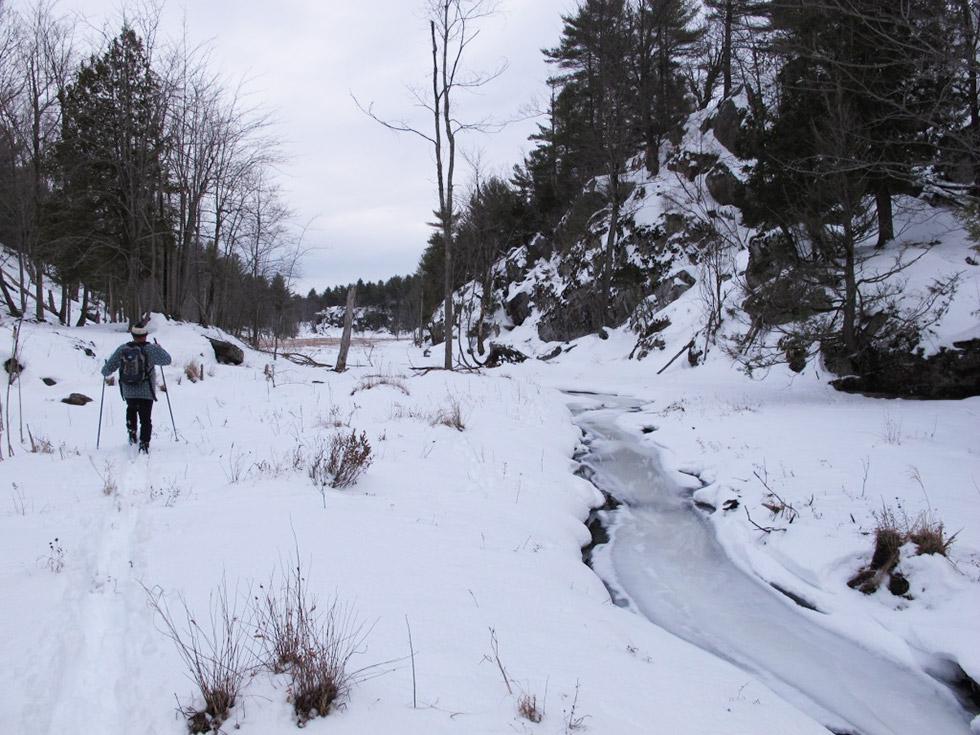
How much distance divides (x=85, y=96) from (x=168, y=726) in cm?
2278

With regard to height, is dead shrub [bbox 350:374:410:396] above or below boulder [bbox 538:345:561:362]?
below

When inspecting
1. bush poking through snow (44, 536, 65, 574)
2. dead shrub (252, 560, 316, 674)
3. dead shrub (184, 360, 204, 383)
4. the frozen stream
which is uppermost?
dead shrub (184, 360, 204, 383)

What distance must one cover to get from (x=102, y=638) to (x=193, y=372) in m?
13.2

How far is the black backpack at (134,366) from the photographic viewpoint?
24.4 ft

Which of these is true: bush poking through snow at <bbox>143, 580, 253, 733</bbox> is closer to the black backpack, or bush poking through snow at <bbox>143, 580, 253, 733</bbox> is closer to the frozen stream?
the frozen stream

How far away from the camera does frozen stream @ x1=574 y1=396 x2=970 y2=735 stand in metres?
3.22

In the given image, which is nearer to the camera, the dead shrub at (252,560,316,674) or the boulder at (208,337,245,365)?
the dead shrub at (252,560,316,674)

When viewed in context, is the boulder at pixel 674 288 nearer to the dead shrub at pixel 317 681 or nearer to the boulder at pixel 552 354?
the boulder at pixel 552 354

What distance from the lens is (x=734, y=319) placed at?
Result: 18.8 meters

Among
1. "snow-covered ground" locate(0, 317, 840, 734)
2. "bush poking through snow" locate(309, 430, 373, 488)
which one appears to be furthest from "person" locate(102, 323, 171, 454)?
"bush poking through snow" locate(309, 430, 373, 488)

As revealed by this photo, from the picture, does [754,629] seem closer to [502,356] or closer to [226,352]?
[226,352]

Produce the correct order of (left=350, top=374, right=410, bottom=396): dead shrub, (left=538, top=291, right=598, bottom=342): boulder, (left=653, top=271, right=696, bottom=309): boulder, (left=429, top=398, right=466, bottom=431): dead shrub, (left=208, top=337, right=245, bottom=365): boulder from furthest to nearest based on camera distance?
(left=538, top=291, right=598, bottom=342): boulder, (left=653, top=271, right=696, bottom=309): boulder, (left=208, top=337, right=245, bottom=365): boulder, (left=350, top=374, right=410, bottom=396): dead shrub, (left=429, top=398, right=466, bottom=431): dead shrub

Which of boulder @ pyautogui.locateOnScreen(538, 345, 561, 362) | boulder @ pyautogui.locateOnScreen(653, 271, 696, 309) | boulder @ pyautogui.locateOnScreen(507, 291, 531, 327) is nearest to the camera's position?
boulder @ pyautogui.locateOnScreen(653, 271, 696, 309)

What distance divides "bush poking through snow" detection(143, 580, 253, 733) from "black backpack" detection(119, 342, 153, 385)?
5404mm
